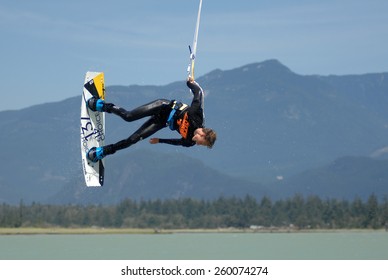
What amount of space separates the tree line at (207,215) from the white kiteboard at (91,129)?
171m

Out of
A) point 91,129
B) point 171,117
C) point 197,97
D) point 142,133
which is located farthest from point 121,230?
point 197,97

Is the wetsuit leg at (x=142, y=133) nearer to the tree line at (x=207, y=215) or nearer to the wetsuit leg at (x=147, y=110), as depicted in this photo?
the wetsuit leg at (x=147, y=110)

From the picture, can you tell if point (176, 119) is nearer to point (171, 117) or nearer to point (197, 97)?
point (171, 117)

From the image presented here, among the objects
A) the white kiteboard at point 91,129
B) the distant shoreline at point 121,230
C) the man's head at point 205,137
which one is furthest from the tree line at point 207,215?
the man's head at point 205,137

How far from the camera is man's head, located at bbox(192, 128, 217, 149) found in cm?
1779

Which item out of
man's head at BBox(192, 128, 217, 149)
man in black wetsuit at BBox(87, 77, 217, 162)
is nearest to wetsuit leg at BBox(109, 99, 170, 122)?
man in black wetsuit at BBox(87, 77, 217, 162)

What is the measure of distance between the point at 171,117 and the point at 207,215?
583 feet

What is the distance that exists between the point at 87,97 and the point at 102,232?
175932 mm

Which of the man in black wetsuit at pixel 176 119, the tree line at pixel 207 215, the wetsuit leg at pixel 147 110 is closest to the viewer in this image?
the man in black wetsuit at pixel 176 119

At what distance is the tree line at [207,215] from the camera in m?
191

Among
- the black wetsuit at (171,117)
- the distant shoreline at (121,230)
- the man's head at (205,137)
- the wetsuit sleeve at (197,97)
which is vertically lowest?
the distant shoreline at (121,230)
